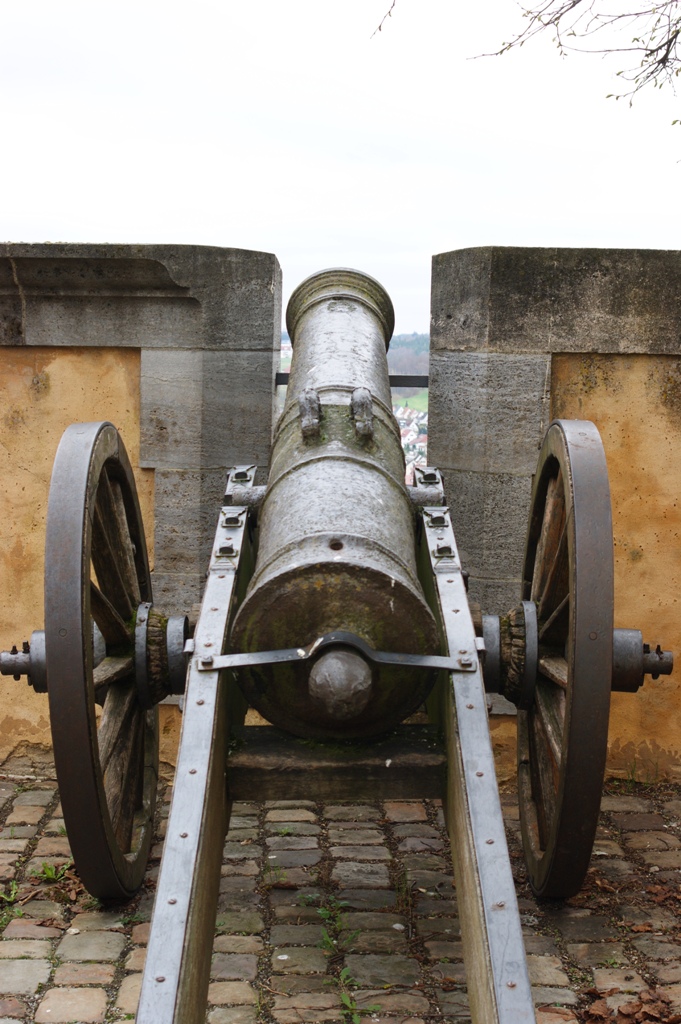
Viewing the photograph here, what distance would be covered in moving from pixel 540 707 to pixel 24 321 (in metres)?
2.91

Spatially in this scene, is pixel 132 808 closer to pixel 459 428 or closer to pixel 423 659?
pixel 423 659

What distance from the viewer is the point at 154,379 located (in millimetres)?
5148

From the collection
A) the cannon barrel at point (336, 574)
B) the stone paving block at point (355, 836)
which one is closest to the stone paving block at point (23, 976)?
the cannon barrel at point (336, 574)

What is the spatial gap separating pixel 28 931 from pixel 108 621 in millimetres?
992

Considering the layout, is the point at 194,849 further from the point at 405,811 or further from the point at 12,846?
the point at 405,811

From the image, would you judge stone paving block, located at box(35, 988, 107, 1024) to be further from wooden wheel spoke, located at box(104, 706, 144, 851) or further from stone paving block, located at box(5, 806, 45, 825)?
stone paving block, located at box(5, 806, 45, 825)

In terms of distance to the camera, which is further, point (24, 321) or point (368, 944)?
point (24, 321)

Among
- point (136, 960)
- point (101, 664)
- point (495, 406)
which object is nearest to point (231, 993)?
point (136, 960)

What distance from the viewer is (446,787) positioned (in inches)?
125

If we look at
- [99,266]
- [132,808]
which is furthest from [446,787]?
[99,266]

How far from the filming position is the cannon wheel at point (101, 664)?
3.10 metres

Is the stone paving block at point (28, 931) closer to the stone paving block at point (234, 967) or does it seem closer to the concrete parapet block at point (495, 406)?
the stone paving block at point (234, 967)

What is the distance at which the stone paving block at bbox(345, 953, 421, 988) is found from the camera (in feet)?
10.8

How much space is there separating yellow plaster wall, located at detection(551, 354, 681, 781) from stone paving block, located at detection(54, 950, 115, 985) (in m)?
2.59
